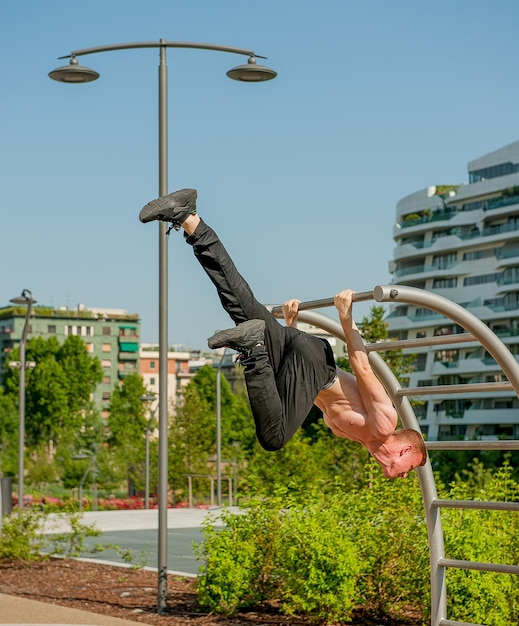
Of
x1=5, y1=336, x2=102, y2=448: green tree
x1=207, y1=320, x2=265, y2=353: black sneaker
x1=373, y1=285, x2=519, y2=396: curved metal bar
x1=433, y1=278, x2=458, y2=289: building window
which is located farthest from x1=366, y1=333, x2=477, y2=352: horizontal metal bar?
x1=433, y1=278, x2=458, y2=289: building window

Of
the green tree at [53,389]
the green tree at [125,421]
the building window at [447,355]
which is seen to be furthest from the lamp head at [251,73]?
the building window at [447,355]

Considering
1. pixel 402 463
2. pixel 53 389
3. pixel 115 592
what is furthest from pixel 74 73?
pixel 53 389

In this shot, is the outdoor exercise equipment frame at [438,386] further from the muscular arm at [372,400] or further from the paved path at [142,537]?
the paved path at [142,537]

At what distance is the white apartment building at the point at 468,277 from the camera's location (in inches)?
4026

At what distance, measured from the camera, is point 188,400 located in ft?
171

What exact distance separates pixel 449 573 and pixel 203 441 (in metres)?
40.6

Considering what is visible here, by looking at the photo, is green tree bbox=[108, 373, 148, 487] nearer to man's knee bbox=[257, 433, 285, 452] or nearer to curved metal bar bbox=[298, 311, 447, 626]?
curved metal bar bbox=[298, 311, 447, 626]

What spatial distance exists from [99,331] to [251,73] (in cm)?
14522

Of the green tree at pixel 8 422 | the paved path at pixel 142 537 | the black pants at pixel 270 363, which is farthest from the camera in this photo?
the green tree at pixel 8 422

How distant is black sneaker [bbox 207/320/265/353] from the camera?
6.04m

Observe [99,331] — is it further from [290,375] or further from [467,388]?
[290,375]

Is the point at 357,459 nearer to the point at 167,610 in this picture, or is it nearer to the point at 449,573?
the point at 167,610

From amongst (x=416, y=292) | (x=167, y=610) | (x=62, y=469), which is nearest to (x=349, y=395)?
(x=416, y=292)

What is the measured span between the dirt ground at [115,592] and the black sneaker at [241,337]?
19.8 feet
